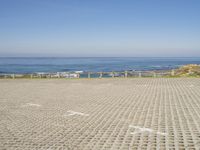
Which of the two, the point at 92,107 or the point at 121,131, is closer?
the point at 121,131

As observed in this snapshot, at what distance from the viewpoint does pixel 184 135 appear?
18.5 ft

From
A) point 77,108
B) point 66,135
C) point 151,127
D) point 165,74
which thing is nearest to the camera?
point 66,135

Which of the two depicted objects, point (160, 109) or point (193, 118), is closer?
point (193, 118)

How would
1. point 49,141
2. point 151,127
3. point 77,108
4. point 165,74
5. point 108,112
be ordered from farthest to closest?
point 165,74 < point 77,108 < point 108,112 < point 151,127 < point 49,141

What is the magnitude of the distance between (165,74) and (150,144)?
21672 millimetres

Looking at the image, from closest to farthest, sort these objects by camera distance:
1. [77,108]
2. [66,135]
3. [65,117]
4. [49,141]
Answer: [49,141], [66,135], [65,117], [77,108]

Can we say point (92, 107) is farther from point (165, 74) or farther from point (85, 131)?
point (165, 74)

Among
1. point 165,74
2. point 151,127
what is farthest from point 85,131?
point 165,74

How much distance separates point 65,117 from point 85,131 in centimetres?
178

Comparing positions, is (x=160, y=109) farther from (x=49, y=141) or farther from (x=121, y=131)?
(x=49, y=141)

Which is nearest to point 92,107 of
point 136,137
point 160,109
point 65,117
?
point 65,117

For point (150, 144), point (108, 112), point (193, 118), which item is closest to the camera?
point (150, 144)

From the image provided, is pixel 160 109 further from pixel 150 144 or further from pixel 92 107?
pixel 150 144

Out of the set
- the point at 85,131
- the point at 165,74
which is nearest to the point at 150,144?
the point at 85,131
